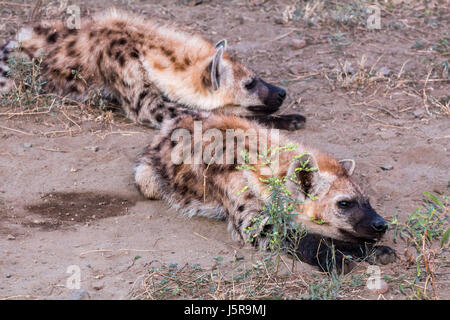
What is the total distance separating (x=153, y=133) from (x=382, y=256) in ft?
6.83

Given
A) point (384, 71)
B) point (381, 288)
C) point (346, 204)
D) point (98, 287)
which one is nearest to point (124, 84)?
point (384, 71)

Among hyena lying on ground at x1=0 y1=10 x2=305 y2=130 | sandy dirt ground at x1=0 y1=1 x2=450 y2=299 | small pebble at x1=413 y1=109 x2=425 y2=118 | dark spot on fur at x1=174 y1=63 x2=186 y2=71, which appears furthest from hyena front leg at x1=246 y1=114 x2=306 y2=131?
small pebble at x1=413 y1=109 x2=425 y2=118

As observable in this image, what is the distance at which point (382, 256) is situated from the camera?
10.1 feet

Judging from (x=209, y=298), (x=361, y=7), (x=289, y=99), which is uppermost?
(x=361, y=7)

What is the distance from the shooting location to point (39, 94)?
488 cm

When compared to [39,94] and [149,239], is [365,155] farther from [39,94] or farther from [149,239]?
[39,94]

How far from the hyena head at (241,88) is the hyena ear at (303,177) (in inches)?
63.6

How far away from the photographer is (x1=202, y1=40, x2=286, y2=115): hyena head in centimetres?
481

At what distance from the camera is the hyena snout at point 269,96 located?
4.82m

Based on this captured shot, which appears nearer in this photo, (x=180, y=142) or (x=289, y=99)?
(x=180, y=142)

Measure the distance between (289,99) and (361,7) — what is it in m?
1.47

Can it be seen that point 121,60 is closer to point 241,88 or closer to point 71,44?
point 71,44
